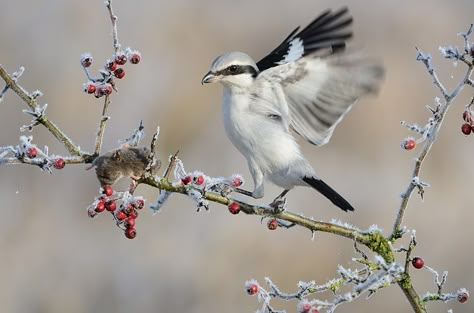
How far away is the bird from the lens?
12.4 ft

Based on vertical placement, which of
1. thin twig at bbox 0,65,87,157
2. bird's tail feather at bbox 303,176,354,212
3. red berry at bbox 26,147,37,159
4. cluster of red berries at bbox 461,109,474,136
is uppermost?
bird's tail feather at bbox 303,176,354,212

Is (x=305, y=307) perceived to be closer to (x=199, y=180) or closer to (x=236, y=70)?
(x=199, y=180)

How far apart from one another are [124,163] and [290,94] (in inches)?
64.0

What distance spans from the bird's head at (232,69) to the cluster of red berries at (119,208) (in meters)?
1.17

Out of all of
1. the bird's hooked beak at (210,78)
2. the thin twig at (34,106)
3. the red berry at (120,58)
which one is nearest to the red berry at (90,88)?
the red berry at (120,58)

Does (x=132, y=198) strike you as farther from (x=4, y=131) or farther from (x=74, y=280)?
(x=4, y=131)

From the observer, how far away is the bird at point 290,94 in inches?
149

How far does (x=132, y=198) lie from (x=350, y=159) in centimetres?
707

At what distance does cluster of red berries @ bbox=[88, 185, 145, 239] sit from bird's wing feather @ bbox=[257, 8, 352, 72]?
139cm

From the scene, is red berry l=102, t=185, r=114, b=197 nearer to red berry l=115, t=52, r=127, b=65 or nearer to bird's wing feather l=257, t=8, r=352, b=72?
red berry l=115, t=52, r=127, b=65

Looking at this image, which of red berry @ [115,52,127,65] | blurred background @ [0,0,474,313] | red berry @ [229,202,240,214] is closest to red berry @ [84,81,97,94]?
red berry @ [115,52,127,65]

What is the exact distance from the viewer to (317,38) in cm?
385

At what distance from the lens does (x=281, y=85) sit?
391 cm

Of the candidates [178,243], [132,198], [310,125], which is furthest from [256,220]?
[132,198]
